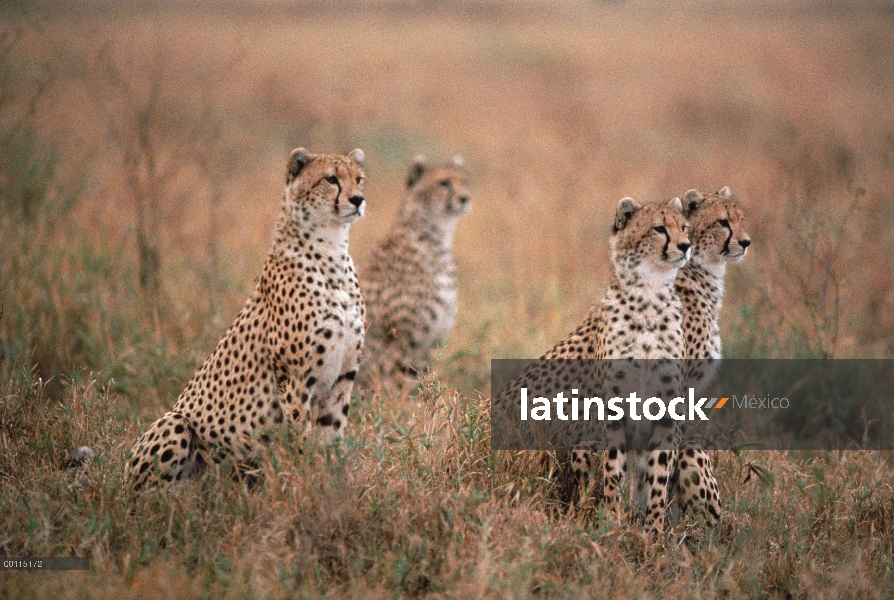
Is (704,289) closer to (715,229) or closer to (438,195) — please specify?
(715,229)

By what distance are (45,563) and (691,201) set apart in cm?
247

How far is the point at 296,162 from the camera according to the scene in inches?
136

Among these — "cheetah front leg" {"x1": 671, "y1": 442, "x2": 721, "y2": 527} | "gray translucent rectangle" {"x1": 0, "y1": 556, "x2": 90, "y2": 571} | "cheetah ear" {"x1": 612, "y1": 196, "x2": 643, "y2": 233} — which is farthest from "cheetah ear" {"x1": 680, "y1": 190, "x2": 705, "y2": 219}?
"gray translucent rectangle" {"x1": 0, "y1": 556, "x2": 90, "y2": 571}

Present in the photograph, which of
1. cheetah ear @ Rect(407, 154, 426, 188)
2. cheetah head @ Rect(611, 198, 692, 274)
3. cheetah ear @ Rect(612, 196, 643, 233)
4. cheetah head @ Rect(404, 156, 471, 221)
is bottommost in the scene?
cheetah head @ Rect(611, 198, 692, 274)

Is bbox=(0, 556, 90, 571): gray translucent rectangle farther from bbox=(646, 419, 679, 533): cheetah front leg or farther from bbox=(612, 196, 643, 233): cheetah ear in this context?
bbox=(612, 196, 643, 233): cheetah ear

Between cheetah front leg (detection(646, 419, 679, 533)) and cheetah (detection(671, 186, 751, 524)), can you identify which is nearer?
cheetah front leg (detection(646, 419, 679, 533))

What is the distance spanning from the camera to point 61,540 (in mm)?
2932

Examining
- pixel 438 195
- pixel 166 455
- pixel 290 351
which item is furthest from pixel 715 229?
pixel 166 455

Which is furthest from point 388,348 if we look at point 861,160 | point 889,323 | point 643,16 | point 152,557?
point 643,16

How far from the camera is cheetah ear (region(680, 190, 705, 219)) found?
374cm

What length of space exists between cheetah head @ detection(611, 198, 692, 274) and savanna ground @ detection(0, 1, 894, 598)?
29.6 inches

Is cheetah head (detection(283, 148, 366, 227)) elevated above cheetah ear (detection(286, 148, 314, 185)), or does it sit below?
below

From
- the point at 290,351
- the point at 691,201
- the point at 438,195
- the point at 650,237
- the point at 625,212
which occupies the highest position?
the point at 438,195

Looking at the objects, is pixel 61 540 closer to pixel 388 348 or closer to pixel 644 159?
pixel 388 348
